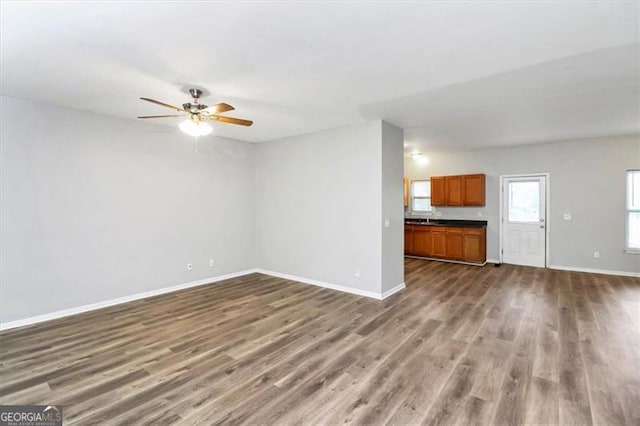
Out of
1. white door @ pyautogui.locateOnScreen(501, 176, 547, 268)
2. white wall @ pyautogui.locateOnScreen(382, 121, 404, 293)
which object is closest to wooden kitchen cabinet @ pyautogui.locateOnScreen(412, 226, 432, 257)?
white door @ pyautogui.locateOnScreen(501, 176, 547, 268)

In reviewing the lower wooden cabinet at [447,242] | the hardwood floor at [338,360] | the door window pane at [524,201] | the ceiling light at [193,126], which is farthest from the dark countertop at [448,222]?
the ceiling light at [193,126]

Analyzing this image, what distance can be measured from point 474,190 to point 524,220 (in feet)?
3.99

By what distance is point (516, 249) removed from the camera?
22.3 feet

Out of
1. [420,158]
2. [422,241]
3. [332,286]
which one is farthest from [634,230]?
[332,286]

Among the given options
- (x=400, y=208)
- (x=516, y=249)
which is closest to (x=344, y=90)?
(x=400, y=208)

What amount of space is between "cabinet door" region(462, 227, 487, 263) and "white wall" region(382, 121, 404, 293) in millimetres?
2640

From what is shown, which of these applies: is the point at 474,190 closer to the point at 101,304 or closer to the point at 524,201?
the point at 524,201

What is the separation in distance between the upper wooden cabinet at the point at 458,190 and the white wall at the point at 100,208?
16.9 ft

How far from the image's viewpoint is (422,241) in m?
7.49

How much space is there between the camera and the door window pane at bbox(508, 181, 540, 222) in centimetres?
656

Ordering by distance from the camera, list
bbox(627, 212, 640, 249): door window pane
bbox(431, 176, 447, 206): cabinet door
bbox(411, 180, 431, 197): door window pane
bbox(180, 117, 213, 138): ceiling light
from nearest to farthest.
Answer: bbox(180, 117, 213, 138): ceiling light, bbox(627, 212, 640, 249): door window pane, bbox(431, 176, 447, 206): cabinet door, bbox(411, 180, 431, 197): door window pane

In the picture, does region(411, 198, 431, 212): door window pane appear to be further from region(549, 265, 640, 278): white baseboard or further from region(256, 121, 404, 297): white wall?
region(256, 121, 404, 297): white wall

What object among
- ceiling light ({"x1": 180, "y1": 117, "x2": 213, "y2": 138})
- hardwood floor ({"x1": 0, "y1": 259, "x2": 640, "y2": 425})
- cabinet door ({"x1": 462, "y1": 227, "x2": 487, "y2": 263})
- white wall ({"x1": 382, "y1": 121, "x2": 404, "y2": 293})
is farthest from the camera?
cabinet door ({"x1": 462, "y1": 227, "x2": 487, "y2": 263})

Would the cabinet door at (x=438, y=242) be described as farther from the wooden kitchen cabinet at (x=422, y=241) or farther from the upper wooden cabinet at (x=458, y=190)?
the upper wooden cabinet at (x=458, y=190)
